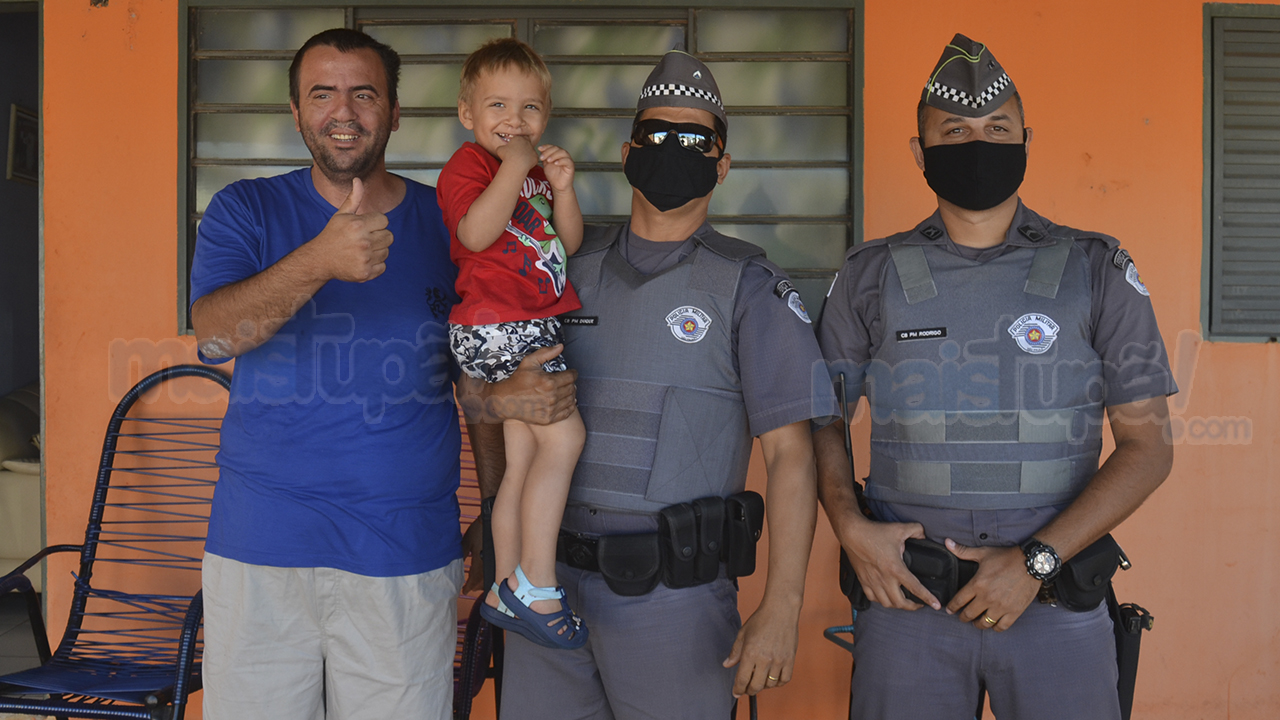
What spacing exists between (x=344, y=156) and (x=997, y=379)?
5.23ft

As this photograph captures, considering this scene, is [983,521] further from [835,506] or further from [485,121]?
[485,121]

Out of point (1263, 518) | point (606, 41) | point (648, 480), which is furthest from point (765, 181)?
point (1263, 518)

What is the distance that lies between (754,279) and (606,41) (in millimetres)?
1454

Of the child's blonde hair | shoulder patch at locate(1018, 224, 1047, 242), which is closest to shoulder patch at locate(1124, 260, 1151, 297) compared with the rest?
shoulder patch at locate(1018, 224, 1047, 242)

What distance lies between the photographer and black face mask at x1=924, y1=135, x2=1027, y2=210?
180cm

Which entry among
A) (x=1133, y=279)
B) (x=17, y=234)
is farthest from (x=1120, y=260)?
(x=17, y=234)

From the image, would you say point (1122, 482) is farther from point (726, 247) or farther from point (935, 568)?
point (726, 247)

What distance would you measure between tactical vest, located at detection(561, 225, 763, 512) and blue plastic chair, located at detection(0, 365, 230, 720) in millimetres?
1509

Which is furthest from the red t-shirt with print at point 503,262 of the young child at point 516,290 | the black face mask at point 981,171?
the black face mask at point 981,171

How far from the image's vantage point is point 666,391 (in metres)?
1.81

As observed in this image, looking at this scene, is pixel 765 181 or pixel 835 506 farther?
pixel 765 181

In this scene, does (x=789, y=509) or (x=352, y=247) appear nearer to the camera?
(x=352, y=247)

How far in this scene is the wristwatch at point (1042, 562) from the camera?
5.49ft

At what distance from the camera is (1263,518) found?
286 cm
